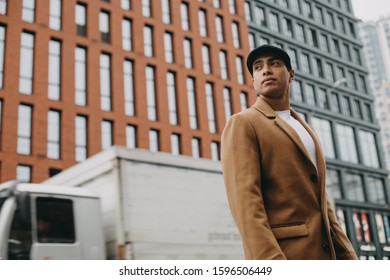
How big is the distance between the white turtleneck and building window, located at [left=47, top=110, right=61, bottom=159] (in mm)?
7665

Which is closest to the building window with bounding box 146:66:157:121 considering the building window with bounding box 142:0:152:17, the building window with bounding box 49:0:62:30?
the building window with bounding box 142:0:152:17

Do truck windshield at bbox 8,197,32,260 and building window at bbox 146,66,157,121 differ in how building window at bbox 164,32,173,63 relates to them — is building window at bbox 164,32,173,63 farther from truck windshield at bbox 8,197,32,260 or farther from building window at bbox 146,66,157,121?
truck windshield at bbox 8,197,32,260

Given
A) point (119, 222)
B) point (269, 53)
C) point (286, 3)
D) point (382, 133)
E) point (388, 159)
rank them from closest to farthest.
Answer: point (269, 53) < point (119, 222) < point (382, 133) < point (286, 3) < point (388, 159)

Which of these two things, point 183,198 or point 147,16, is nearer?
point 183,198

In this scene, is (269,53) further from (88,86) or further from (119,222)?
(88,86)

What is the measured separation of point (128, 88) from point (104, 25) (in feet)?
5.83

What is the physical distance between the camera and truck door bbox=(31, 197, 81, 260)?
16.5ft

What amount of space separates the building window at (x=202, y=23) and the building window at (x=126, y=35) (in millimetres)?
1860

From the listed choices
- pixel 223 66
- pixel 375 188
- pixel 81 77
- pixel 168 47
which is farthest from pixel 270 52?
pixel 168 47

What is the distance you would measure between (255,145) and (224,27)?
9983 mm

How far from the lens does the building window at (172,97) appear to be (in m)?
14.5

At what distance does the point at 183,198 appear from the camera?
6.27 metres
